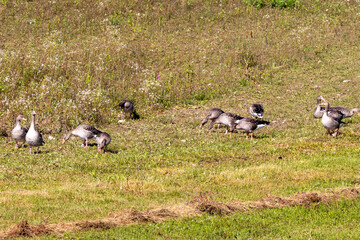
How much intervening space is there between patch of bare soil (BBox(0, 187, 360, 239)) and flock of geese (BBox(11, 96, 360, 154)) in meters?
6.11

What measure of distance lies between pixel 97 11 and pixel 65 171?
26.1 metres

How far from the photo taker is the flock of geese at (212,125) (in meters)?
16.0

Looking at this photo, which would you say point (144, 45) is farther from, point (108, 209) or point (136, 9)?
point (108, 209)

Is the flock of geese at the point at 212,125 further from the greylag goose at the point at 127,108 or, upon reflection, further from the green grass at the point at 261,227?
the green grass at the point at 261,227

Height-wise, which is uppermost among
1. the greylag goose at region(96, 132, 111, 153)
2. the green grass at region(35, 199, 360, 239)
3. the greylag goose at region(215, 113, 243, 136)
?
the greylag goose at region(215, 113, 243, 136)

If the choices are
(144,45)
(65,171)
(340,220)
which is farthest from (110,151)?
(144,45)

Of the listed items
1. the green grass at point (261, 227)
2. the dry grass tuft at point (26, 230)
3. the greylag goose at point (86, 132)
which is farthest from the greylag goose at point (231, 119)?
the dry grass tuft at point (26, 230)

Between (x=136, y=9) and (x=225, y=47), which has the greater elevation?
(x=136, y=9)

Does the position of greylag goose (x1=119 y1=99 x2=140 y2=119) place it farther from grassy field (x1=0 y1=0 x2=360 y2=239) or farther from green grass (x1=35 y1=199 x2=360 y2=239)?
green grass (x1=35 y1=199 x2=360 y2=239)

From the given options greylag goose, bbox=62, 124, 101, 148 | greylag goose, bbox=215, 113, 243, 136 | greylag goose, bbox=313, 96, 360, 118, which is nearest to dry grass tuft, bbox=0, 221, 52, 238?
greylag goose, bbox=62, 124, 101, 148

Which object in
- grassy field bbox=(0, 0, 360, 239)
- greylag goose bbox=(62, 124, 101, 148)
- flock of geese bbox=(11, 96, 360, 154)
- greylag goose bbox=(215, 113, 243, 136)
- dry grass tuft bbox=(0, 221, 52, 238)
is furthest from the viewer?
greylag goose bbox=(215, 113, 243, 136)

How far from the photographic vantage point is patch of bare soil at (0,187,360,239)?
365 inches

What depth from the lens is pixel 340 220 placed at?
987cm

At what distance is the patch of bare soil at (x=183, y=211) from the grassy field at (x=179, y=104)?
0.27 meters
